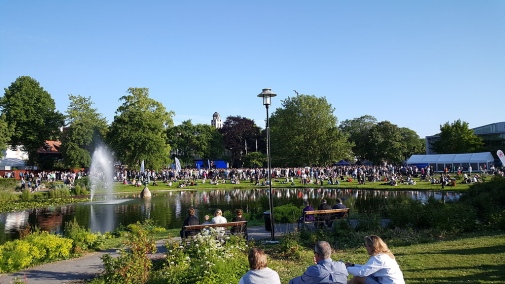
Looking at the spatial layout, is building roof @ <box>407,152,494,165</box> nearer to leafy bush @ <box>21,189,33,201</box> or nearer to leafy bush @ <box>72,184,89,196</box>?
leafy bush @ <box>72,184,89,196</box>

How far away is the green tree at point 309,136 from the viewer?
220ft

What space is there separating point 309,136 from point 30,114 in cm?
4543

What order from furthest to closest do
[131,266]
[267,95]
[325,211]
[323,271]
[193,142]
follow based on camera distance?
1. [193,142]
2. [325,211]
3. [267,95]
4. [131,266]
5. [323,271]

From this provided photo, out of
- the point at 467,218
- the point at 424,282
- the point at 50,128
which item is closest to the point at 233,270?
the point at 424,282

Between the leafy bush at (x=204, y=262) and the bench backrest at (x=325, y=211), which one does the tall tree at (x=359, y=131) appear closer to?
the bench backrest at (x=325, y=211)

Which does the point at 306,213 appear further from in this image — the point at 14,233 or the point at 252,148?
the point at 252,148

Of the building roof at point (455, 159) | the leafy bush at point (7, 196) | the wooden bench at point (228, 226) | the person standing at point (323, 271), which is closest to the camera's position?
the person standing at point (323, 271)

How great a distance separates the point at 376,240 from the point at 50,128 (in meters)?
69.4

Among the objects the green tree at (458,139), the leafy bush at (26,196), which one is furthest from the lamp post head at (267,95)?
the green tree at (458,139)

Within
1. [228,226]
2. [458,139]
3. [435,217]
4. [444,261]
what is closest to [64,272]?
[228,226]

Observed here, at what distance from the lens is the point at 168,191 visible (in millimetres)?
40781

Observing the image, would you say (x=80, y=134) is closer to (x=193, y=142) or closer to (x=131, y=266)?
(x=193, y=142)

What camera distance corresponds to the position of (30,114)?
62.8 meters

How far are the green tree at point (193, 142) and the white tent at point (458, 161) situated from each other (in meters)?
44.4
